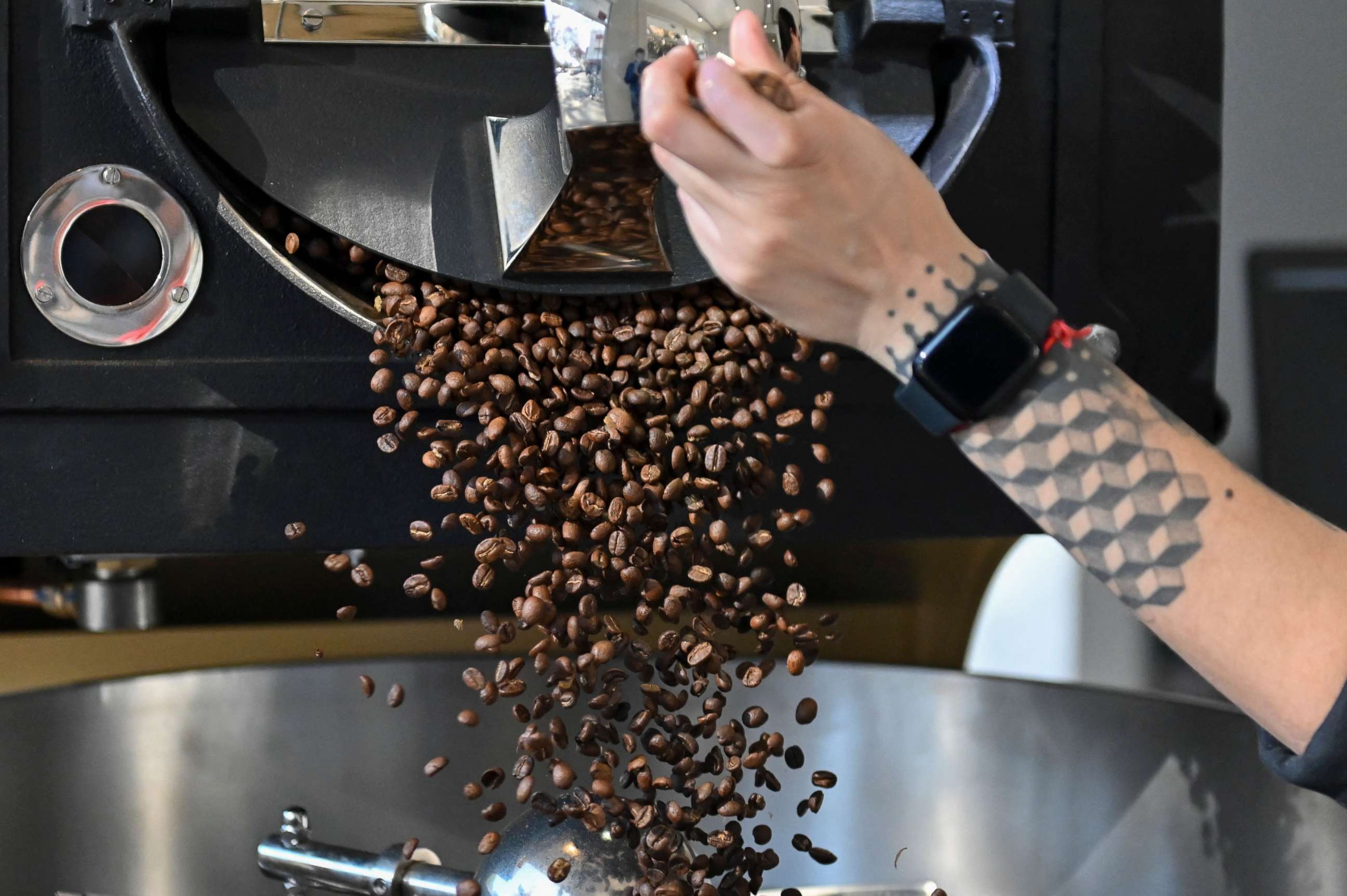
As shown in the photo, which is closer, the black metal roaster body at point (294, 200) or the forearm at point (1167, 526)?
the forearm at point (1167, 526)

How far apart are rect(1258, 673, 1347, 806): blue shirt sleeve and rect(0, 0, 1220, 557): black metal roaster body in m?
0.33

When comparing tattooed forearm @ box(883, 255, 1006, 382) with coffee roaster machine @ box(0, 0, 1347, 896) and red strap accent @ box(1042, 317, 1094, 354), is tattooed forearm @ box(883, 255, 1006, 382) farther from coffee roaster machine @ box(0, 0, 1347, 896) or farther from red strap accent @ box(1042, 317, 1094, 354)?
coffee roaster machine @ box(0, 0, 1347, 896)

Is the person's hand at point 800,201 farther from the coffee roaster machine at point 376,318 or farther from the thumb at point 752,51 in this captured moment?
the coffee roaster machine at point 376,318

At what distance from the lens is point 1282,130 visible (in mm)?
1447

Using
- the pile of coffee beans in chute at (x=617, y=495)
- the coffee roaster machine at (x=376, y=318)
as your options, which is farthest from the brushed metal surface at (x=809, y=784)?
the pile of coffee beans in chute at (x=617, y=495)

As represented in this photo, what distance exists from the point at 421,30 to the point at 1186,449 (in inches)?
18.7

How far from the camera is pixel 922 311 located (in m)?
0.54

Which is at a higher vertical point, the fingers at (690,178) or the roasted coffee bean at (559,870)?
the fingers at (690,178)

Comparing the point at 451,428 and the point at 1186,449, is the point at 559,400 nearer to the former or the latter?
the point at 451,428

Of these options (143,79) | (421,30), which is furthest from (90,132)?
(421,30)

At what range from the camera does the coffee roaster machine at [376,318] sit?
0.72 m

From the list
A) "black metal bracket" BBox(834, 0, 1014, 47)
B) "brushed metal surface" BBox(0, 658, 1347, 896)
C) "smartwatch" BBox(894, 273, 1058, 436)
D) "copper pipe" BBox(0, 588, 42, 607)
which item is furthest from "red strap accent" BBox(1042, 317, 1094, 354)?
"copper pipe" BBox(0, 588, 42, 607)


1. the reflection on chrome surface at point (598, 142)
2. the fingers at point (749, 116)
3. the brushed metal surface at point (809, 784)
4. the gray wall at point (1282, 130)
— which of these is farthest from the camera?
the gray wall at point (1282, 130)

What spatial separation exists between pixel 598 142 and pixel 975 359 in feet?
0.73
